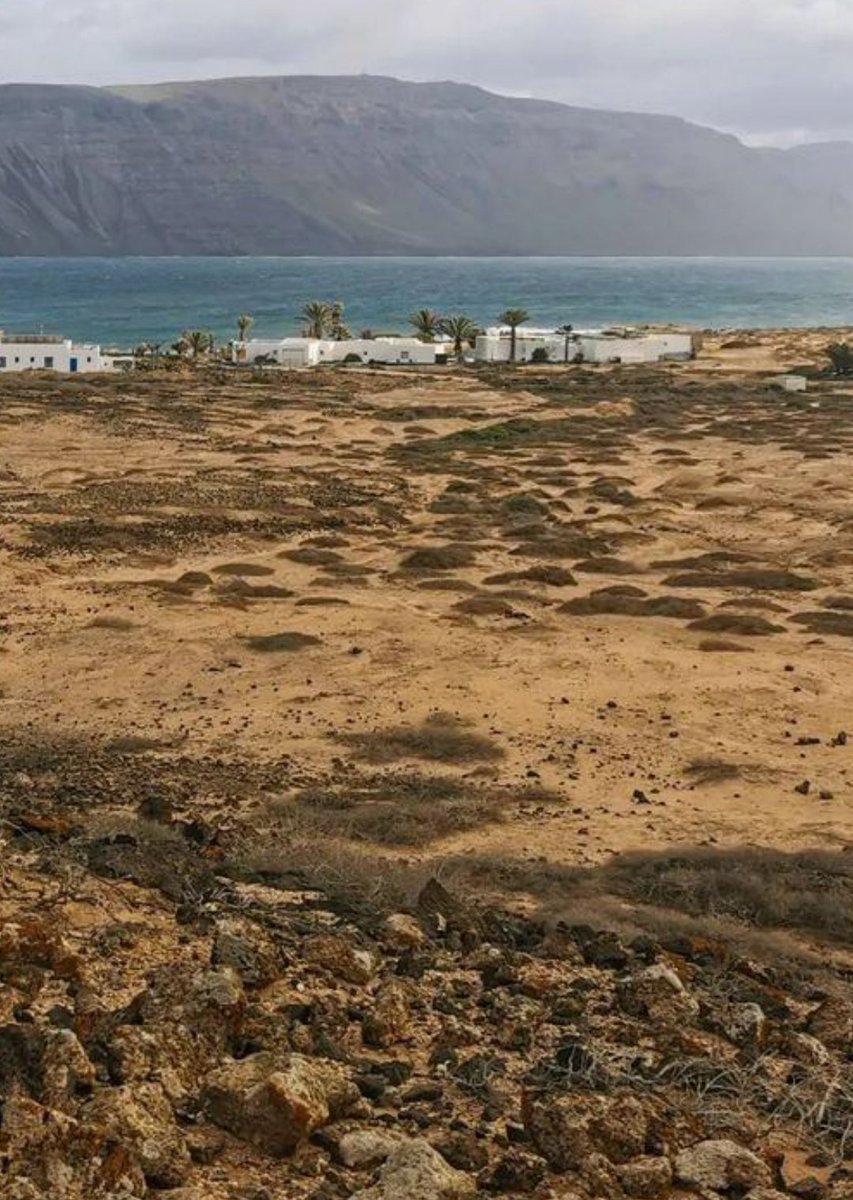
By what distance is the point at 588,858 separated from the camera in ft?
52.6

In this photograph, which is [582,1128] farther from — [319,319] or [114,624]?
[319,319]

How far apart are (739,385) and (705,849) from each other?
78.1 m

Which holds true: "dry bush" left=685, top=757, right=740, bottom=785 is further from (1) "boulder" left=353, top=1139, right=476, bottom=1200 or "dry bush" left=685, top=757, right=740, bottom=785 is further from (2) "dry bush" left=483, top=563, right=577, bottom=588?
(2) "dry bush" left=483, top=563, right=577, bottom=588

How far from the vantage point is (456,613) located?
1176 inches

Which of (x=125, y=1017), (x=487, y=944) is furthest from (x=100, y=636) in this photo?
(x=125, y=1017)

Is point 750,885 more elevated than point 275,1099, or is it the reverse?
point 275,1099

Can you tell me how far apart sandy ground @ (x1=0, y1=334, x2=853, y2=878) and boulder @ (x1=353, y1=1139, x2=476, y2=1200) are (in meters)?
8.07

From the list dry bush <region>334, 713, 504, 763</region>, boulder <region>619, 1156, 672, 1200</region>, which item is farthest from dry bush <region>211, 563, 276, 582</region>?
boulder <region>619, 1156, 672, 1200</region>

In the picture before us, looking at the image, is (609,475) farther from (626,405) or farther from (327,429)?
(626,405)

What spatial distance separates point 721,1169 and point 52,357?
93141mm

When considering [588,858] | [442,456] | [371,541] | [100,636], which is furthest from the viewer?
[442,456]

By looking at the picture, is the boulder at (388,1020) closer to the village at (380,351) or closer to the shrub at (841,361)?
the village at (380,351)

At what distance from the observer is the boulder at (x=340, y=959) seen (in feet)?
35.0

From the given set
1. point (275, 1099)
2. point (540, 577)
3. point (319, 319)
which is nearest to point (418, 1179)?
point (275, 1099)
